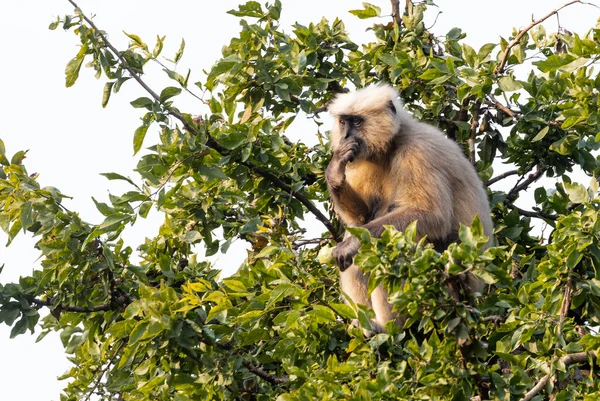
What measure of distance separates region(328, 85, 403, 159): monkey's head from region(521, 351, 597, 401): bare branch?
2.60 m

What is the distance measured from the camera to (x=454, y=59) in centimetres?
578

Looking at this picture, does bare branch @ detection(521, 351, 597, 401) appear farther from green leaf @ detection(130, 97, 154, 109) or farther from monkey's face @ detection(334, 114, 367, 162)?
green leaf @ detection(130, 97, 154, 109)

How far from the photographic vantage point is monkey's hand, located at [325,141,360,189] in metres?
6.06

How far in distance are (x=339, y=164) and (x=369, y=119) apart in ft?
1.84

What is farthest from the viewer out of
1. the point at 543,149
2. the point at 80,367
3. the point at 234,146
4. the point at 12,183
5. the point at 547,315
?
the point at 543,149

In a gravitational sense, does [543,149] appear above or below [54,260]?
below

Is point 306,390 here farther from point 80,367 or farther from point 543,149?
point 543,149

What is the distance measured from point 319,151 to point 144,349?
260 cm

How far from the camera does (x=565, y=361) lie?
13.3 feet

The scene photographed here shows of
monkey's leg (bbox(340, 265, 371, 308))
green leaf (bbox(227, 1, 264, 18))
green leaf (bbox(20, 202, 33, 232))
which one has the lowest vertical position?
monkey's leg (bbox(340, 265, 371, 308))

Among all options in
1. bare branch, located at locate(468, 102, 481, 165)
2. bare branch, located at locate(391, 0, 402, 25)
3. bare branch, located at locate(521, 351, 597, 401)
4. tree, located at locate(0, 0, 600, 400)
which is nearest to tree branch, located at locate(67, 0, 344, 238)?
tree, located at locate(0, 0, 600, 400)

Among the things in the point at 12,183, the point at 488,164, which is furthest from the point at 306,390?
the point at 488,164

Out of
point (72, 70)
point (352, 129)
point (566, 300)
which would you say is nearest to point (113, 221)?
point (72, 70)

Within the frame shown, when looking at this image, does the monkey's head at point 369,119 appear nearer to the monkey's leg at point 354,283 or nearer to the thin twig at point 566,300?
the monkey's leg at point 354,283
